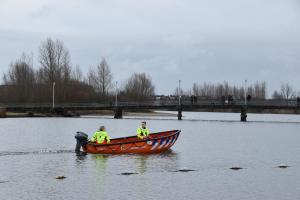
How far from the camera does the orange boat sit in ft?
150

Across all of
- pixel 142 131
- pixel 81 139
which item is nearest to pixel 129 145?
pixel 142 131

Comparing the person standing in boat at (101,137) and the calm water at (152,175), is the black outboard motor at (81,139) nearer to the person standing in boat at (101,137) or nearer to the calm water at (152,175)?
the person standing in boat at (101,137)

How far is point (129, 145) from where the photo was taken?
4641 centimetres

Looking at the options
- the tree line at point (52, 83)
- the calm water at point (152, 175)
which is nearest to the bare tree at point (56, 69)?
the tree line at point (52, 83)

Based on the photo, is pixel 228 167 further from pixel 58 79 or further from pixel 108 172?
pixel 58 79

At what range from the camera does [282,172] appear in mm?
37562

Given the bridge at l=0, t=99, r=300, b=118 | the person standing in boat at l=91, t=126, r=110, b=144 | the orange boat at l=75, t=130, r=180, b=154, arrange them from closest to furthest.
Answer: the orange boat at l=75, t=130, r=180, b=154 < the person standing in boat at l=91, t=126, r=110, b=144 < the bridge at l=0, t=99, r=300, b=118

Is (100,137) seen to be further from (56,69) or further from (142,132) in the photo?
(56,69)

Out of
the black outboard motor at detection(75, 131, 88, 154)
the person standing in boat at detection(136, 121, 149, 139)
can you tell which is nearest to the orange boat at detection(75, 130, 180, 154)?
the black outboard motor at detection(75, 131, 88, 154)

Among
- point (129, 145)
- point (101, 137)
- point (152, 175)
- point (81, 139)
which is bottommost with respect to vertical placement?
point (152, 175)

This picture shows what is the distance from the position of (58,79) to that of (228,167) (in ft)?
378

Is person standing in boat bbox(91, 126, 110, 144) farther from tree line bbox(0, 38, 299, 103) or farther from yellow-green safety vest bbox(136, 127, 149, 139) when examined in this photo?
tree line bbox(0, 38, 299, 103)

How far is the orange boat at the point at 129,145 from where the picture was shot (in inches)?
1795

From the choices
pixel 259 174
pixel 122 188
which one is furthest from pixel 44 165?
pixel 259 174
